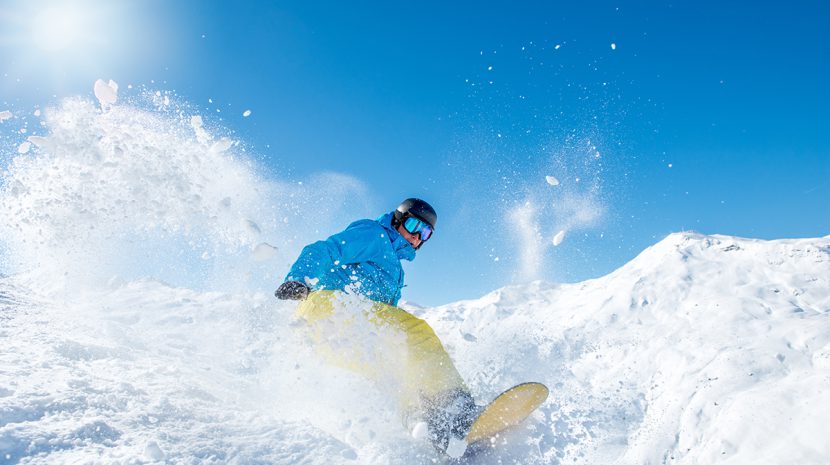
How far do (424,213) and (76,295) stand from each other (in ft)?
20.6

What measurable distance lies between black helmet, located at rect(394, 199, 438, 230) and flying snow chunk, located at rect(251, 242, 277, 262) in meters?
1.31

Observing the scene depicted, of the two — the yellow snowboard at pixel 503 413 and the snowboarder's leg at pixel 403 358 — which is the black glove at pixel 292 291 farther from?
the yellow snowboard at pixel 503 413

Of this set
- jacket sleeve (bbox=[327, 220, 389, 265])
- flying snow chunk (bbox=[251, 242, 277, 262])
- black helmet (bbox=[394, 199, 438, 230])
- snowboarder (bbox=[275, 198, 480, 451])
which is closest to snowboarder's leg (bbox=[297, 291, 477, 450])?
snowboarder (bbox=[275, 198, 480, 451])

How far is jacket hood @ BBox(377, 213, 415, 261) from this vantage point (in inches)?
183

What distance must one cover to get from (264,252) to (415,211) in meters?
1.60

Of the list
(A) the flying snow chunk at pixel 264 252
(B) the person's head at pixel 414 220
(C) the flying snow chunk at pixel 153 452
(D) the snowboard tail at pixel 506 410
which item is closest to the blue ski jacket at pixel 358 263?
(B) the person's head at pixel 414 220

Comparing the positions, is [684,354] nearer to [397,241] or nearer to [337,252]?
[397,241]

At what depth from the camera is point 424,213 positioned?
188 inches

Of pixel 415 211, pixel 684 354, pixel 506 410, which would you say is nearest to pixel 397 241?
pixel 415 211

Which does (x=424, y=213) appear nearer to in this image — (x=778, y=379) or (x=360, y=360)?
(x=360, y=360)

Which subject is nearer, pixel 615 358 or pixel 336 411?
pixel 336 411

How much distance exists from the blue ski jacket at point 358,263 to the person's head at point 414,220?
0.12 meters

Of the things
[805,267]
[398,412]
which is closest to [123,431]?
[398,412]

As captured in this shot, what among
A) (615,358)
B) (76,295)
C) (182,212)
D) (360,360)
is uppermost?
(182,212)
